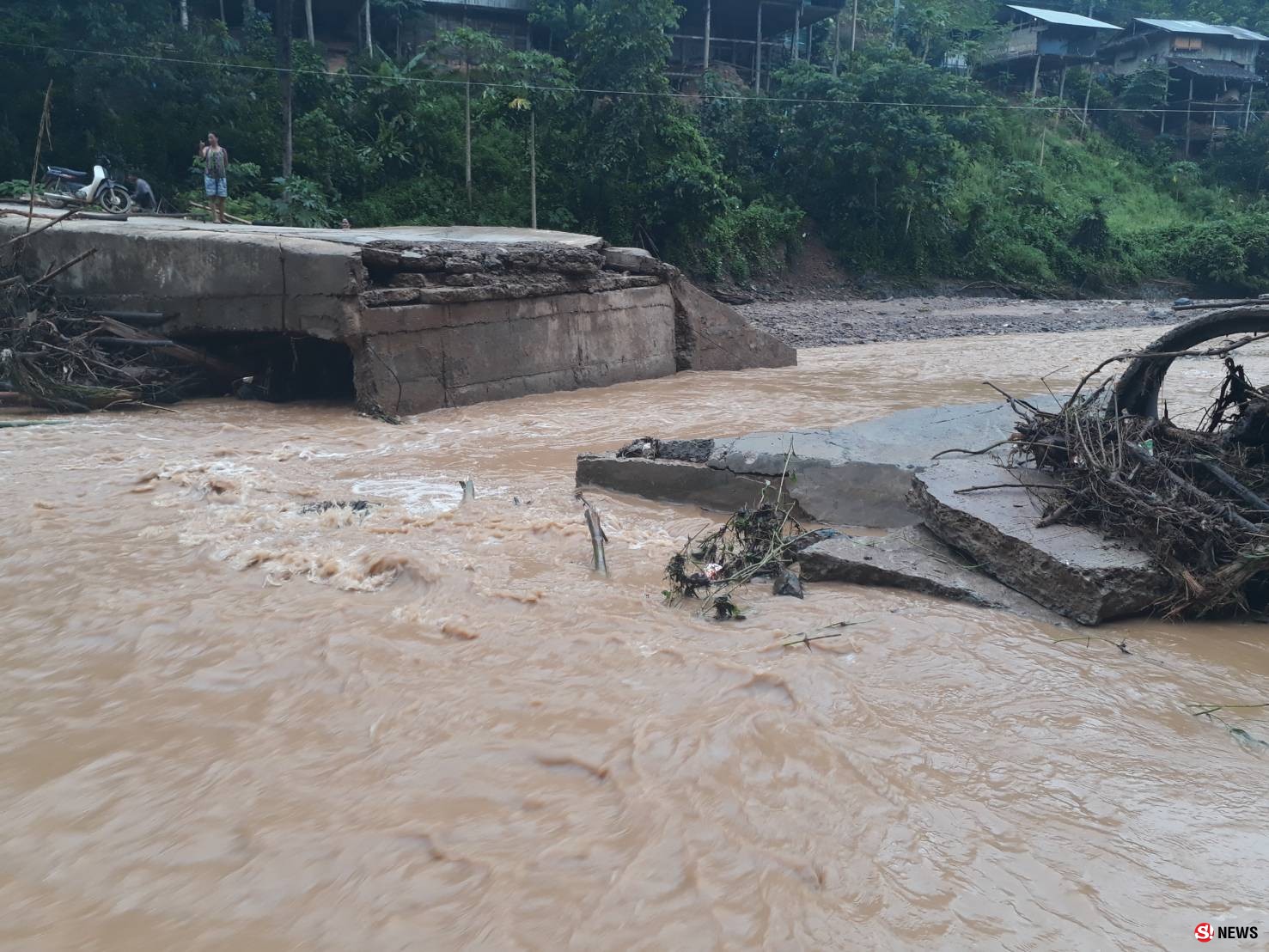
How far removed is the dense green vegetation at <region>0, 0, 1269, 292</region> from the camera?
17.9m

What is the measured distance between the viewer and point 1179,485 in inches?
153

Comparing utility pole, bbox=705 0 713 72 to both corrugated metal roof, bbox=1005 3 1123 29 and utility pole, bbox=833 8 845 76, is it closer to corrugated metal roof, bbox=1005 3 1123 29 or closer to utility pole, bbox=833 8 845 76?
utility pole, bbox=833 8 845 76

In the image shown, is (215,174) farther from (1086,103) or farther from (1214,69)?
(1214,69)

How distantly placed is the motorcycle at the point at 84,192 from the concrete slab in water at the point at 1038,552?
988cm

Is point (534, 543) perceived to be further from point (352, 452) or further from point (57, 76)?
point (57, 76)

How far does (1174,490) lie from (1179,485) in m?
0.03

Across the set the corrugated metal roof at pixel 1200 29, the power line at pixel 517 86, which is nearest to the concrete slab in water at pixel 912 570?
the power line at pixel 517 86

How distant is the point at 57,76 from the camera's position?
17.7 meters

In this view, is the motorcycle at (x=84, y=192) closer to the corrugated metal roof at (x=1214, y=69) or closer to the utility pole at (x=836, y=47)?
the utility pole at (x=836, y=47)

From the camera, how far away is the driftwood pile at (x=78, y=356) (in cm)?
828

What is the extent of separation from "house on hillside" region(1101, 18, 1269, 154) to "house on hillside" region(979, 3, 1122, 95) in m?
1.25

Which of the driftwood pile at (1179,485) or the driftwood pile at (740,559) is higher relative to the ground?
the driftwood pile at (1179,485)

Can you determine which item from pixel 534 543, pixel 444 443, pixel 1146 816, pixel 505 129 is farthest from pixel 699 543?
pixel 505 129

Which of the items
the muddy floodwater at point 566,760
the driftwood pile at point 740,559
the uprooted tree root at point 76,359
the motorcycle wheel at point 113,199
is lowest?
the muddy floodwater at point 566,760
